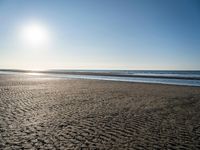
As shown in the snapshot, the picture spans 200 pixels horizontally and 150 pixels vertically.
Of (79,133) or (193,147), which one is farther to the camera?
(79,133)

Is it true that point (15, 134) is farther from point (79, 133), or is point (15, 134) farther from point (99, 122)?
point (99, 122)

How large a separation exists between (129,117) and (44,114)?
4.93m

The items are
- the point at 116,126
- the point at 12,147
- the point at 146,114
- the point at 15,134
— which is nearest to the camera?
the point at 12,147

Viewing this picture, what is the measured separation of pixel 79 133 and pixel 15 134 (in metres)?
2.54

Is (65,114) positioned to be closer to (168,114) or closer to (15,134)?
(15,134)

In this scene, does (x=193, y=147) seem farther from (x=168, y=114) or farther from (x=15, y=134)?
(x=15, y=134)

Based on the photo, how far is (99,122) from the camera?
8352 mm

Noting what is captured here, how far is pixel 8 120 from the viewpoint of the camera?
8.39 m

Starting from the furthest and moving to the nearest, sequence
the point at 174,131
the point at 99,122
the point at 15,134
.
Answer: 1. the point at 99,122
2. the point at 174,131
3. the point at 15,134

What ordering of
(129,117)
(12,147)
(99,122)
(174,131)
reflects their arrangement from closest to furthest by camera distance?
(12,147)
(174,131)
(99,122)
(129,117)

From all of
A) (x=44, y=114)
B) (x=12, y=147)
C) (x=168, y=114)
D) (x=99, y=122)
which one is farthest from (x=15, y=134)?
(x=168, y=114)

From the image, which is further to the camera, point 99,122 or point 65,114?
point 65,114

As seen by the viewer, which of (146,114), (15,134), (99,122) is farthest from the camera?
(146,114)

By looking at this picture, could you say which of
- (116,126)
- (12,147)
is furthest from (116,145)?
(12,147)
